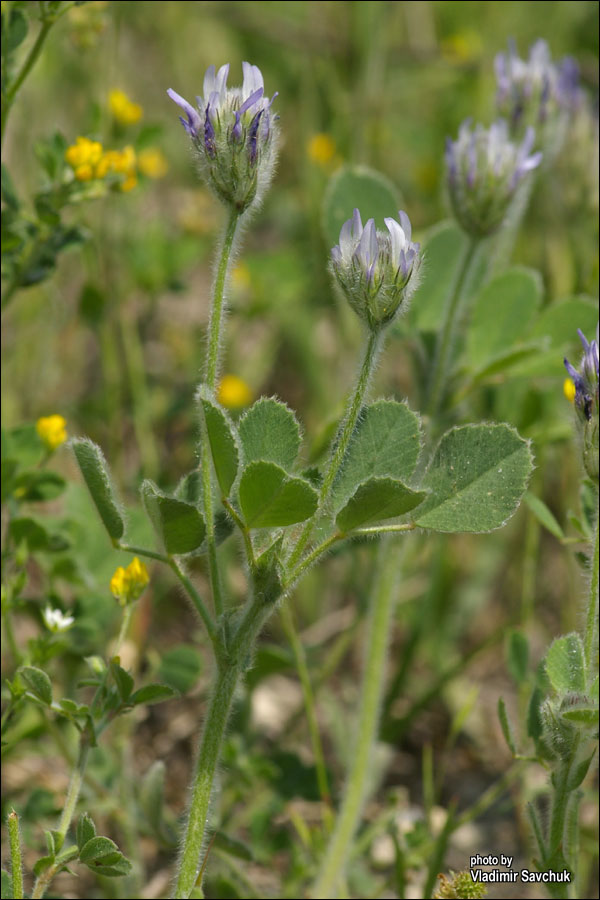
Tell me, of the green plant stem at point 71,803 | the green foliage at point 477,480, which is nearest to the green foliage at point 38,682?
the green plant stem at point 71,803

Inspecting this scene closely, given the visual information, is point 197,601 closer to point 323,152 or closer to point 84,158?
point 84,158

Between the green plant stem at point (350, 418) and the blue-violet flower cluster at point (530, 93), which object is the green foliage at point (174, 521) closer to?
the green plant stem at point (350, 418)

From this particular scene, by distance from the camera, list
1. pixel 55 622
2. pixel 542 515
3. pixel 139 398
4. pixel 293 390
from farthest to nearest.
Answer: pixel 293 390 < pixel 139 398 < pixel 542 515 < pixel 55 622

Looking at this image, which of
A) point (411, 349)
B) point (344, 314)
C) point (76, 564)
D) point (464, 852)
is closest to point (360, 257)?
point (411, 349)

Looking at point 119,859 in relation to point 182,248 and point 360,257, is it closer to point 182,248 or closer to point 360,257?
point 360,257

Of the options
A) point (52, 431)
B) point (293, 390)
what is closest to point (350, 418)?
point (52, 431)
